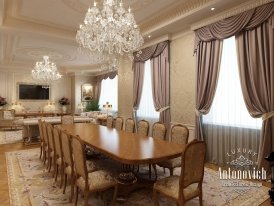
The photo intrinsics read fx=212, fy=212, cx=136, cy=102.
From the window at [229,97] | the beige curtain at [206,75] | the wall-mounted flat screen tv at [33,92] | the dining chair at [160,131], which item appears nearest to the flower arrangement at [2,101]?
the wall-mounted flat screen tv at [33,92]

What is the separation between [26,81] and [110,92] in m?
4.05

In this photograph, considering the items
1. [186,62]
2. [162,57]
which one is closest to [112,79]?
[162,57]

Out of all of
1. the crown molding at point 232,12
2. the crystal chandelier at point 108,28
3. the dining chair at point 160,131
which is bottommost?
the dining chair at point 160,131

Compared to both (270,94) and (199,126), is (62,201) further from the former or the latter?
(270,94)

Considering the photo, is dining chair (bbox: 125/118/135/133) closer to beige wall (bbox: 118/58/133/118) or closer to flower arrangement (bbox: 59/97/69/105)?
beige wall (bbox: 118/58/133/118)

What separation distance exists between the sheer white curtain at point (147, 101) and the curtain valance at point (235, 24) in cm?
189

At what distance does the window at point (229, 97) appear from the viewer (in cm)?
377

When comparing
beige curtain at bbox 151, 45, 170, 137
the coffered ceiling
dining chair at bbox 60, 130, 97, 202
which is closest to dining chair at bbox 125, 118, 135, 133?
beige curtain at bbox 151, 45, 170, 137

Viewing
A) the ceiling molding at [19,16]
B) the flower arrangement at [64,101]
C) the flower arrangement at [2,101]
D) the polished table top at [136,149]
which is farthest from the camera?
the flower arrangement at [64,101]

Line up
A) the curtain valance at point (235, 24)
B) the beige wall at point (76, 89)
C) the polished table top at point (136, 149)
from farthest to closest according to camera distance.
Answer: the beige wall at point (76, 89) → the curtain valance at point (235, 24) → the polished table top at point (136, 149)

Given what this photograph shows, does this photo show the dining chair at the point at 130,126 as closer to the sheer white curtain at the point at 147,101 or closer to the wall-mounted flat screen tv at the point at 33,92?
the sheer white curtain at the point at 147,101

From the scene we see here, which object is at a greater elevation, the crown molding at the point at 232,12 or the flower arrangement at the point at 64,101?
the crown molding at the point at 232,12

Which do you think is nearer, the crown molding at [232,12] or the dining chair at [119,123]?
the crown molding at [232,12]

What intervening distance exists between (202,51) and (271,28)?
4.19ft
